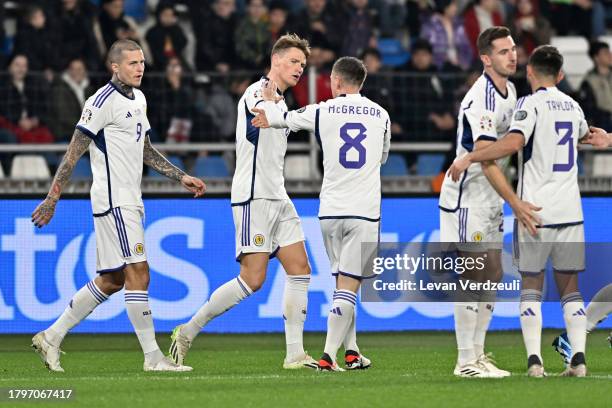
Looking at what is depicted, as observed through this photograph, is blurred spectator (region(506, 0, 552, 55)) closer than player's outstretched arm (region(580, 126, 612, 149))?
No

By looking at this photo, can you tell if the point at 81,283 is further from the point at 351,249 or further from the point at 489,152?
the point at 489,152

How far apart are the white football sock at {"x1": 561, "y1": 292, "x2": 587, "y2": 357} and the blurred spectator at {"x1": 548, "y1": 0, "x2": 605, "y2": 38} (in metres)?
10.3

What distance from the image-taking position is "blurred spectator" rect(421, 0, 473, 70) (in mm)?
17594

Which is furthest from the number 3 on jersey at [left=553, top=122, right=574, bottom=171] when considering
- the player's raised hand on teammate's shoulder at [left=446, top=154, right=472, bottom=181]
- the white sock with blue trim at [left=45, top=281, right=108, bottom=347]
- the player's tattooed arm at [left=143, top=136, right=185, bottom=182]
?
the white sock with blue trim at [left=45, top=281, right=108, bottom=347]

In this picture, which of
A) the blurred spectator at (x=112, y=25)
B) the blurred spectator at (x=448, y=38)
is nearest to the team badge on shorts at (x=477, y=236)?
the blurred spectator at (x=112, y=25)

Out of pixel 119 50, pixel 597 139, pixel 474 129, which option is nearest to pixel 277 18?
pixel 119 50

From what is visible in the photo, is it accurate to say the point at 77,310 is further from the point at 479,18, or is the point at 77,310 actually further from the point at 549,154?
the point at 479,18

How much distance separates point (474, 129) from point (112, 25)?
340 inches

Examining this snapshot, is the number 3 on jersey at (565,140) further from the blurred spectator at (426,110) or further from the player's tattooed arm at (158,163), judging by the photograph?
the blurred spectator at (426,110)

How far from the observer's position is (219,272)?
13.4 meters

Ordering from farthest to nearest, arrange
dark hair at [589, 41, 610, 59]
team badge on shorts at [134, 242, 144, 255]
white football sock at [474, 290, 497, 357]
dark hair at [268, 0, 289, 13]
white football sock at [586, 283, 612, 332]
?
dark hair at [268, 0, 289, 13]
dark hair at [589, 41, 610, 59]
white football sock at [586, 283, 612, 332]
team badge on shorts at [134, 242, 144, 255]
white football sock at [474, 290, 497, 357]

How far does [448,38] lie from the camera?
1773 centimetres

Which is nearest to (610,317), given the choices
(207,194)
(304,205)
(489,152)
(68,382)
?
(304,205)

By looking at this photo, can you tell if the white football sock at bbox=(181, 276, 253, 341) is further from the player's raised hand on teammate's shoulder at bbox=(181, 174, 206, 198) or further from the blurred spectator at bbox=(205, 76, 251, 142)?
the blurred spectator at bbox=(205, 76, 251, 142)
